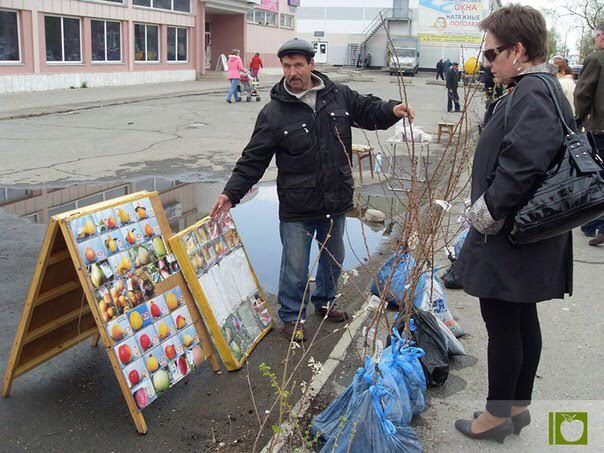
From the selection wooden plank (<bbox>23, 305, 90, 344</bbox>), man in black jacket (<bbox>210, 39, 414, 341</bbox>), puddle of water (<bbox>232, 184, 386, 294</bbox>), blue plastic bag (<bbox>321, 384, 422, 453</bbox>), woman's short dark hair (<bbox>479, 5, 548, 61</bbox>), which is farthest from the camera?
puddle of water (<bbox>232, 184, 386, 294</bbox>)

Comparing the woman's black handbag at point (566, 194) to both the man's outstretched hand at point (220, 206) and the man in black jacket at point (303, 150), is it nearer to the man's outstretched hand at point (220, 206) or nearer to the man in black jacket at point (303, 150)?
the man in black jacket at point (303, 150)

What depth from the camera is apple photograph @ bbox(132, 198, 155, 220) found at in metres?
3.60

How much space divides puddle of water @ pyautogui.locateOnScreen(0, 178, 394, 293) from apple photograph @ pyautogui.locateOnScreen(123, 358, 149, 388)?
92.5 inches

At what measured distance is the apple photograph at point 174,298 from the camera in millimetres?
3670

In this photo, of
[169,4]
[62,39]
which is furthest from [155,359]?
[169,4]

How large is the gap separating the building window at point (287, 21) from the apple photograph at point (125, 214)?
45848 mm

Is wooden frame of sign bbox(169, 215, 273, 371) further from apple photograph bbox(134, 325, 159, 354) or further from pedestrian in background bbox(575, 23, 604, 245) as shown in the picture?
pedestrian in background bbox(575, 23, 604, 245)

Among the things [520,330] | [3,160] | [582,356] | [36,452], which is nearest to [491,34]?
[520,330]

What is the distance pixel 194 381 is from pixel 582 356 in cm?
255

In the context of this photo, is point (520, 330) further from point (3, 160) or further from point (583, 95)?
point (3, 160)

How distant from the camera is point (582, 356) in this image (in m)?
4.14

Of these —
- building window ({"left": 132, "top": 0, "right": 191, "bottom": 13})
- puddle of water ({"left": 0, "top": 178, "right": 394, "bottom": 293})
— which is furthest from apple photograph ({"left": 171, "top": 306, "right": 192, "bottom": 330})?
building window ({"left": 132, "top": 0, "right": 191, "bottom": 13})

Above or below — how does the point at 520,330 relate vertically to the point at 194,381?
above

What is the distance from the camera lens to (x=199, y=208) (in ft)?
26.5
